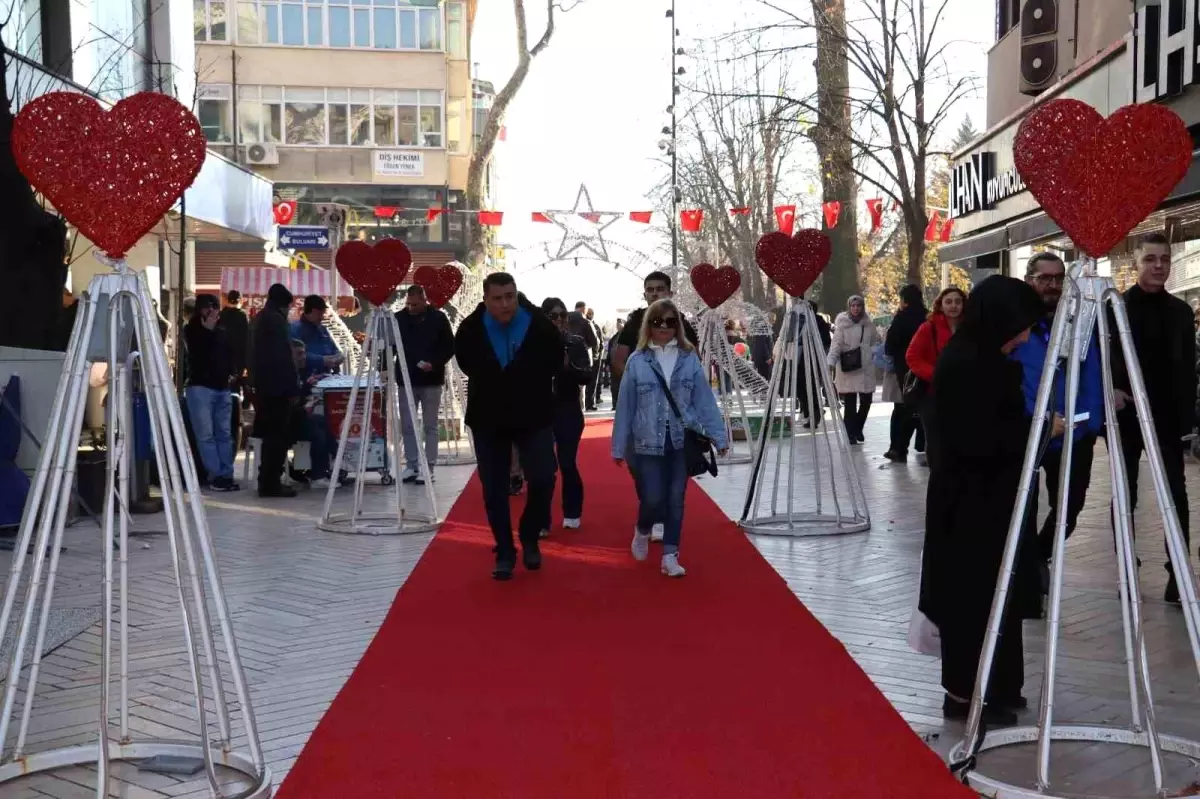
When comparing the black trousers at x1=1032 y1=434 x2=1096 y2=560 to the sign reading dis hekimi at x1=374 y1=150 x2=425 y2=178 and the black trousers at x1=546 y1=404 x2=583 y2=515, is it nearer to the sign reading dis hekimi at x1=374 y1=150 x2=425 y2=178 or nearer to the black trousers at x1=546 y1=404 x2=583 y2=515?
the black trousers at x1=546 y1=404 x2=583 y2=515

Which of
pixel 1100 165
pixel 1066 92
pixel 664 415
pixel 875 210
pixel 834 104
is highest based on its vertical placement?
pixel 834 104

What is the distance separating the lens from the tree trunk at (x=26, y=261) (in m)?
11.4

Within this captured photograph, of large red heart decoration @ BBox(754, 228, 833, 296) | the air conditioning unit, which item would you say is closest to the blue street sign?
large red heart decoration @ BBox(754, 228, 833, 296)

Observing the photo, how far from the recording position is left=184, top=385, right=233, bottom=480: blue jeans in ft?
42.1

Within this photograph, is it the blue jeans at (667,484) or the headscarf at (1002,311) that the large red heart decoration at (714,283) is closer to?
the blue jeans at (667,484)

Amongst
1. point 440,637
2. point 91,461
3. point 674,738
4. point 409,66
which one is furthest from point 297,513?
point 409,66

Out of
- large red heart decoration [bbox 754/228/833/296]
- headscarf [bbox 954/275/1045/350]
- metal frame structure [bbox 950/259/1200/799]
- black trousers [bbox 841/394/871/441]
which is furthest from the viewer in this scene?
black trousers [bbox 841/394/871/441]

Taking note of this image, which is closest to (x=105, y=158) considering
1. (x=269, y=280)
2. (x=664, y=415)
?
(x=664, y=415)

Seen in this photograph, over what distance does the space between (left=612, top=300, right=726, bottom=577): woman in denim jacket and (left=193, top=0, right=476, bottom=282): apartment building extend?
3899 cm

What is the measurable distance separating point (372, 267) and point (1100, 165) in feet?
23.0

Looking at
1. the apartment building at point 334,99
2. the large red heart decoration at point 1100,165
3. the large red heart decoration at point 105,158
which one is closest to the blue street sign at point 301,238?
the large red heart decoration at point 105,158

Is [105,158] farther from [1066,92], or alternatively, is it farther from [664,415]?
[1066,92]

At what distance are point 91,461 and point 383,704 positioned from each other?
20.9 ft

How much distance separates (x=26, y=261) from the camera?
11.7 metres
